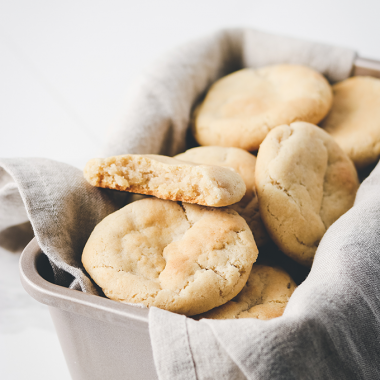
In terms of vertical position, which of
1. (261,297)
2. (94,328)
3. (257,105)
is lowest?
(261,297)

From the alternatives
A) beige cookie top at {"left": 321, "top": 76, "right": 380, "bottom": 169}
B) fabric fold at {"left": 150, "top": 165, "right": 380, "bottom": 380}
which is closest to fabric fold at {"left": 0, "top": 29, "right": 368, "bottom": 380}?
fabric fold at {"left": 150, "top": 165, "right": 380, "bottom": 380}

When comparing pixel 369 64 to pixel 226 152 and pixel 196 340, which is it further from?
pixel 196 340

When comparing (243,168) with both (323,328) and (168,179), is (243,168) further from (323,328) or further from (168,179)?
(323,328)

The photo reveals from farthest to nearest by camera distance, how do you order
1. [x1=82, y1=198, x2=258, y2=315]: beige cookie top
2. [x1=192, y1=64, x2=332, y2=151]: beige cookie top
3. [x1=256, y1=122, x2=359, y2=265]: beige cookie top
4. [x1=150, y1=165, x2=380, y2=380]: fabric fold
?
[x1=192, y1=64, x2=332, y2=151]: beige cookie top, [x1=256, y1=122, x2=359, y2=265]: beige cookie top, [x1=82, y1=198, x2=258, y2=315]: beige cookie top, [x1=150, y1=165, x2=380, y2=380]: fabric fold

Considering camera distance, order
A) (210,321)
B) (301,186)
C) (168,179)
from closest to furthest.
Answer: (210,321) < (168,179) < (301,186)

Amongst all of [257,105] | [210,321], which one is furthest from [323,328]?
[257,105]

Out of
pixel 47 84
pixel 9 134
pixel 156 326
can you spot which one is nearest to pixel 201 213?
pixel 156 326

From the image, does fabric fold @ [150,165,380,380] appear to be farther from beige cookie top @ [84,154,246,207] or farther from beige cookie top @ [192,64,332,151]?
beige cookie top @ [192,64,332,151]
